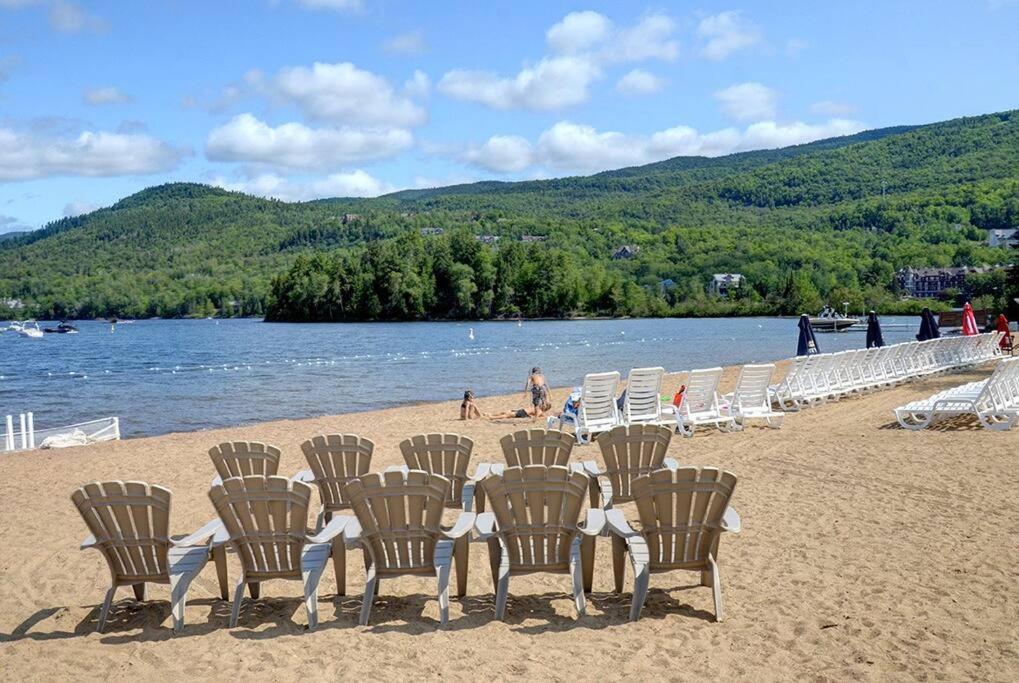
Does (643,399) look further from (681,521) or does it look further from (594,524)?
(681,521)

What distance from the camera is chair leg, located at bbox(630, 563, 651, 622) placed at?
5.34 metres

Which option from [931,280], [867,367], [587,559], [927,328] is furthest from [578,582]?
[931,280]

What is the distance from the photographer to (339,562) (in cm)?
590

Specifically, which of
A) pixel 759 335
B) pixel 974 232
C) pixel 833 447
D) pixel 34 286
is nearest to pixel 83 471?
pixel 833 447

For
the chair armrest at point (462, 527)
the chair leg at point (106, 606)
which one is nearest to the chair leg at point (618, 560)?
the chair armrest at point (462, 527)

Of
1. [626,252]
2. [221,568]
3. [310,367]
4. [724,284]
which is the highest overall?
[626,252]

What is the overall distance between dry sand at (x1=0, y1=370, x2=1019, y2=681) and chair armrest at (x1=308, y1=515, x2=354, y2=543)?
45cm

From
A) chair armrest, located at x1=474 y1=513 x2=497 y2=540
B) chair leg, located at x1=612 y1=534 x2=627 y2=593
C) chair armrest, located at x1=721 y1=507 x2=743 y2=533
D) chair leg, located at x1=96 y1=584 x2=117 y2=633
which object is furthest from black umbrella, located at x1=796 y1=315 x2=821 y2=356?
chair leg, located at x1=96 y1=584 x2=117 y2=633

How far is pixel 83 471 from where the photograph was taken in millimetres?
12086

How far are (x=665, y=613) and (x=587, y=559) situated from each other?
0.56 m

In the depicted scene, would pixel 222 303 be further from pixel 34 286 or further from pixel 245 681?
pixel 245 681

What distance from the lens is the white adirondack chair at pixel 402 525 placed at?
525 cm

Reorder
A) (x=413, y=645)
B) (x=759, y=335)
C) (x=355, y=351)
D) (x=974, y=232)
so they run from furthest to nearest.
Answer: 1. (x=974, y=232)
2. (x=759, y=335)
3. (x=355, y=351)
4. (x=413, y=645)

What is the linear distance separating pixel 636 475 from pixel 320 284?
341 ft
